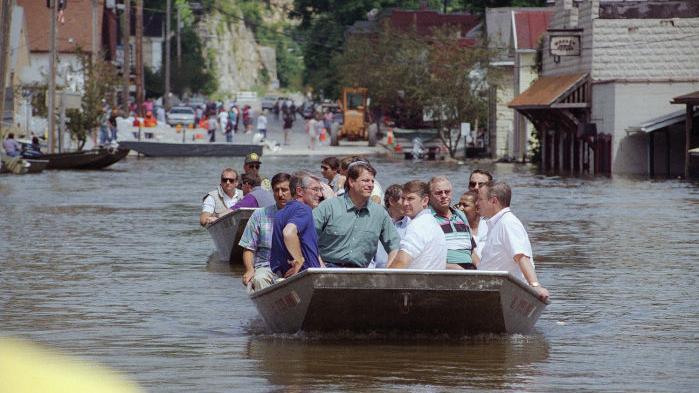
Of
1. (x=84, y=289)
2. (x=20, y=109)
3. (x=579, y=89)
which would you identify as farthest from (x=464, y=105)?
(x=84, y=289)

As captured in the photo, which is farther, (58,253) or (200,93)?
(200,93)

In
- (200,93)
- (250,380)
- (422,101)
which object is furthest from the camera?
(200,93)

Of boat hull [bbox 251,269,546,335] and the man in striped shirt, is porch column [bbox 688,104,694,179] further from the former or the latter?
boat hull [bbox 251,269,546,335]

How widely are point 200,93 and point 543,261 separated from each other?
4945 inches

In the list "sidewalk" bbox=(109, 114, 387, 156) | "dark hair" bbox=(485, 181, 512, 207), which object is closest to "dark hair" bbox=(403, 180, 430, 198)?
"dark hair" bbox=(485, 181, 512, 207)

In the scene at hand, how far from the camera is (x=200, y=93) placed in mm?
147750

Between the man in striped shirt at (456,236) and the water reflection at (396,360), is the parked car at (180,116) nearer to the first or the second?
the man in striped shirt at (456,236)

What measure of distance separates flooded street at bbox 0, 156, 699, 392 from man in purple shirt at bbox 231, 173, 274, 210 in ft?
3.11

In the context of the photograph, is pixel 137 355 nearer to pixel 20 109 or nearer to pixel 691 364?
pixel 691 364

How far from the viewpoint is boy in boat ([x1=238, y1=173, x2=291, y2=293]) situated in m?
14.8

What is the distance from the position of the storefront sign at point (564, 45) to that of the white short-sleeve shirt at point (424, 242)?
47481mm

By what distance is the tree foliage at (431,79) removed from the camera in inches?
2923

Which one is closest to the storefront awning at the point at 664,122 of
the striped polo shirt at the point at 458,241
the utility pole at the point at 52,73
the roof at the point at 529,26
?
the roof at the point at 529,26

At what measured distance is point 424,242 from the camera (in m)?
14.0
